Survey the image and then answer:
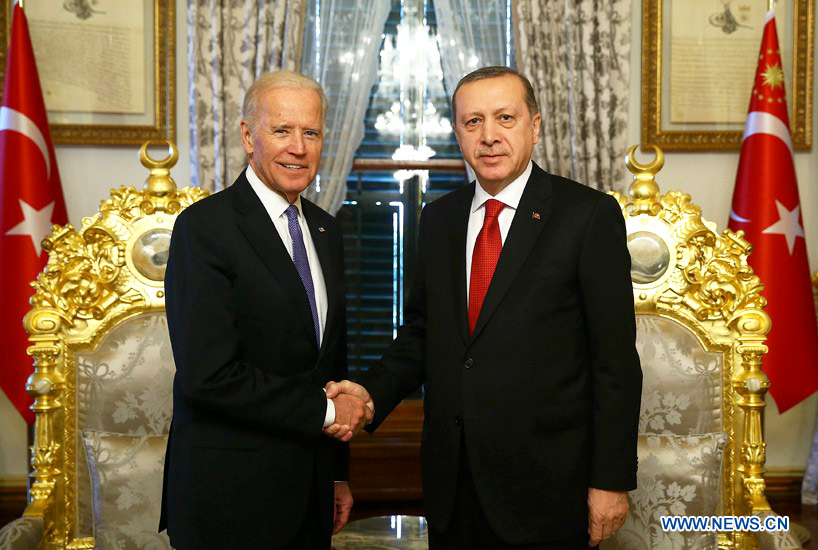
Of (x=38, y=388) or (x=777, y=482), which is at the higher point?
(x=38, y=388)

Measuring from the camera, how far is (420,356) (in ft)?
7.22

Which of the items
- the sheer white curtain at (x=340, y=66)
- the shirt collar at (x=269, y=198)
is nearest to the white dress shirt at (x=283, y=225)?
the shirt collar at (x=269, y=198)

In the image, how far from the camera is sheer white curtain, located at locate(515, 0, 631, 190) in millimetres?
4148

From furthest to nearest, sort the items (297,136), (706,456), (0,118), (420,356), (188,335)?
(0,118), (706,456), (420,356), (297,136), (188,335)

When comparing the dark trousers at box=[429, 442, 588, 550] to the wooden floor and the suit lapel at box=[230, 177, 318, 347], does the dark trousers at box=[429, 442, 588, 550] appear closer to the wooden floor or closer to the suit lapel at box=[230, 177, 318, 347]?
the suit lapel at box=[230, 177, 318, 347]

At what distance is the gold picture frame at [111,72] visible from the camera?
406cm

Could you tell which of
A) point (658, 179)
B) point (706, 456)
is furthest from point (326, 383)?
point (658, 179)

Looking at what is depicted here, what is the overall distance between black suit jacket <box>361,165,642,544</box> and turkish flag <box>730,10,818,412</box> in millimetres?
2467

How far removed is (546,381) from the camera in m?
1.83

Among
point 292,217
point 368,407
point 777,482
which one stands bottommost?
point 777,482

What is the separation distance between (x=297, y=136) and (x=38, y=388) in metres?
1.23

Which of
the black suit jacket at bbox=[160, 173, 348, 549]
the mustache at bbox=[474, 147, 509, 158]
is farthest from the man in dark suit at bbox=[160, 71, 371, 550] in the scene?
the mustache at bbox=[474, 147, 509, 158]

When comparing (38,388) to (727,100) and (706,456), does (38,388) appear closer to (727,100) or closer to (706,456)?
(706,456)

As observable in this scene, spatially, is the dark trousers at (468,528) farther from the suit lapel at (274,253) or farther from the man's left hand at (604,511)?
the suit lapel at (274,253)
